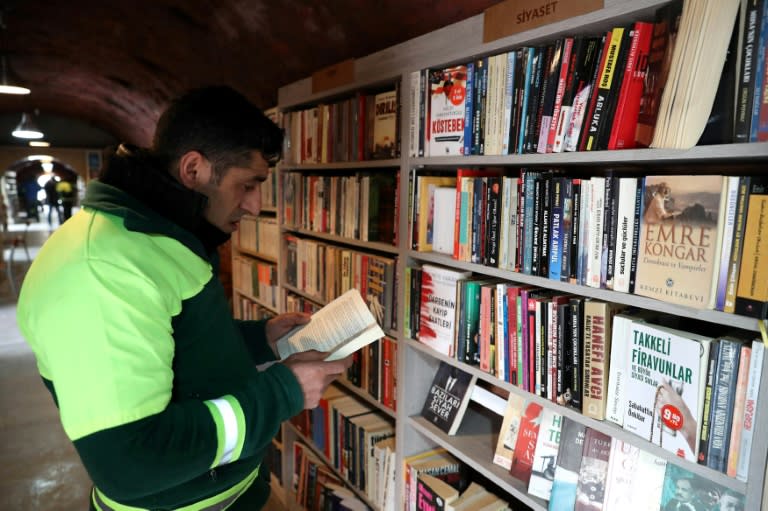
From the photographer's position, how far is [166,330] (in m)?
0.95

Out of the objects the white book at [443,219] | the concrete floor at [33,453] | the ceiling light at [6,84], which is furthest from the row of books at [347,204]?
the ceiling light at [6,84]

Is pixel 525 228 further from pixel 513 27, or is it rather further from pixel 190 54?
pixel 190 54

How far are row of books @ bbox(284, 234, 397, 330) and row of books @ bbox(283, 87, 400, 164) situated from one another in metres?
0.42

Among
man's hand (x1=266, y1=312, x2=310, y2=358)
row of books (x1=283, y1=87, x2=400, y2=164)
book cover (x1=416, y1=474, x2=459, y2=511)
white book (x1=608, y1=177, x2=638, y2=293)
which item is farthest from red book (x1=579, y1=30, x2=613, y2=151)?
book cover (x1=416, y1=474, x2=459, y2=511)

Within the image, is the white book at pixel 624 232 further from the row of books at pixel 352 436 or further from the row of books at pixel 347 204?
the row of books at pixel 352 436

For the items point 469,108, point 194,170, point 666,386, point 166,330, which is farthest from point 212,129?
point 666,386

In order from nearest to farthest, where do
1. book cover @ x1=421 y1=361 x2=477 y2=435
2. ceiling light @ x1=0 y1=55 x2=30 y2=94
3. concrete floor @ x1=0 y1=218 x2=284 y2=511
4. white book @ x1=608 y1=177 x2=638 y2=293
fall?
1. white book @ x1=608 y1=177 x2=638 y2=293
2. book cover @ x1=421 y1=361 x2=477 y2=435
3. concrete floor @ x1=0 y1=218 x2=284 y2=511
4. ceiling light @ x1=0 y1=55 x2=30 y2=94

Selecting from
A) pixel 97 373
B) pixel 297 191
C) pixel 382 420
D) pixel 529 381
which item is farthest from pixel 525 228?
pixel 297 191

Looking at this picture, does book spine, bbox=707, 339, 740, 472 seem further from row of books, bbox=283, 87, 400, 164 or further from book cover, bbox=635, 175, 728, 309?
row of books, bbox=283, 87, 400, 164

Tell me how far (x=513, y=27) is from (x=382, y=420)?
1.71m

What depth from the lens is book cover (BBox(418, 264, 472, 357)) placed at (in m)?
1.64

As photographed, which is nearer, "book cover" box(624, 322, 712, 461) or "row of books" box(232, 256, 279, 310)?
"book cover" box(624, 322, 712, 461)

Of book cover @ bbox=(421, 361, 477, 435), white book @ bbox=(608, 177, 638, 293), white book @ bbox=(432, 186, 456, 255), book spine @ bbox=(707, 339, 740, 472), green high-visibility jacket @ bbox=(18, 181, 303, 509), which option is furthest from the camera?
book cover @ bbox=(421, 361, 477, 435)

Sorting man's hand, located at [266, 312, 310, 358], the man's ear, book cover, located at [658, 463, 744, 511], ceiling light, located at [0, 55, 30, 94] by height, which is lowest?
book cover, located at [658, 463, 744, 511]
